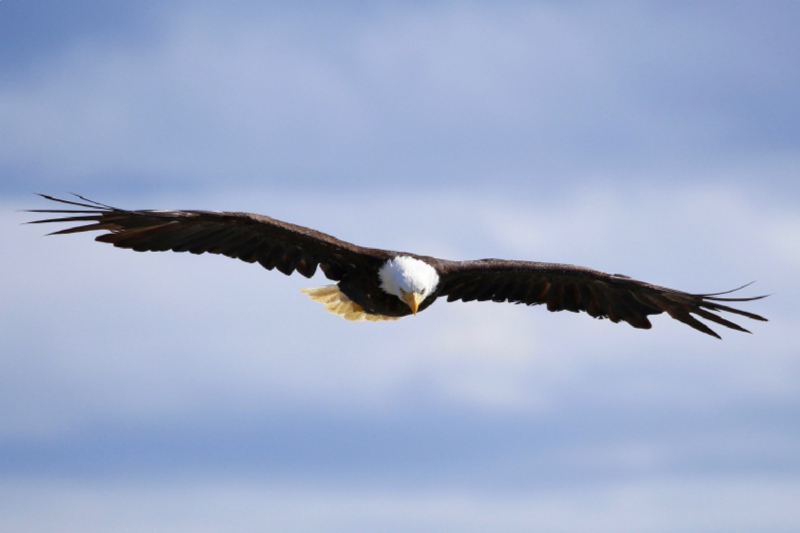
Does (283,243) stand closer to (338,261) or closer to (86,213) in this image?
(338,261)

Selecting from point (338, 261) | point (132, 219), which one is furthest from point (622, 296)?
point (132, 219)

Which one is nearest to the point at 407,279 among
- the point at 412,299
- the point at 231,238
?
the point at 412,299

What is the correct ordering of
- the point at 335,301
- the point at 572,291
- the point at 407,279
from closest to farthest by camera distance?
the point at 407,279 < the point at 572,291 < the point at 335,301

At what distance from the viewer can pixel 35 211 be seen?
8.80m

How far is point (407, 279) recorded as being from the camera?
997cm

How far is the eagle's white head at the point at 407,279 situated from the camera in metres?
9.98

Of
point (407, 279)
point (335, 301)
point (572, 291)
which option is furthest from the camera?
point (335, 301)

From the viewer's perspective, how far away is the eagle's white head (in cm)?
998

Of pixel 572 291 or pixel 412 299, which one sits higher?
pixel 572 291

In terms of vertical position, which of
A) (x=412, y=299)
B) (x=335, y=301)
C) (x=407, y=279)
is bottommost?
(x=412, y=299)

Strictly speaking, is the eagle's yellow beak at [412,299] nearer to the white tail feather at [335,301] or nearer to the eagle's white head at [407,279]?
the eagle's white head at [407,279]

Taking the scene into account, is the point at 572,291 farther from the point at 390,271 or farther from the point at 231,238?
the point at 231,238

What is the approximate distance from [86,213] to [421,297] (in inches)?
131

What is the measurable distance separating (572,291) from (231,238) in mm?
3847
